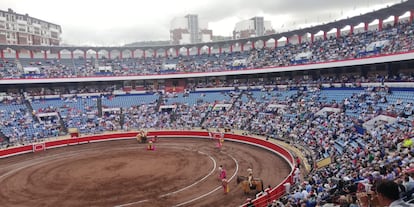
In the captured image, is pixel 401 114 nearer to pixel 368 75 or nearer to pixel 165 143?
pixel 368 75

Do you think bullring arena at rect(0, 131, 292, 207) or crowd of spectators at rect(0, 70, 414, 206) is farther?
bullring arena at rect(0, 131, 292, 207)

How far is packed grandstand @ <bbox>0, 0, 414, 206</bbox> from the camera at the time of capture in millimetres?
26859

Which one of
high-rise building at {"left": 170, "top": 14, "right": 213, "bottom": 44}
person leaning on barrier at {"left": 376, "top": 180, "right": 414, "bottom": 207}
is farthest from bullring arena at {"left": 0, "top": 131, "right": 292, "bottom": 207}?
high-rise building at {"left": 170, "top": 14, "right": 213, "bottom": 44}

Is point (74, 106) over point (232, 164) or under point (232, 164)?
over

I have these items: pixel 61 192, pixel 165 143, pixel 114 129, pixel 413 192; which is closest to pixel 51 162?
pixel 61 192

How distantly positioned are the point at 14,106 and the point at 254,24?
104321mm

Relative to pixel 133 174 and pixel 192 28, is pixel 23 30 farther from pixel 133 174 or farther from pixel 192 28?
pixel 133 174

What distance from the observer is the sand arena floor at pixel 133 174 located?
21.5m

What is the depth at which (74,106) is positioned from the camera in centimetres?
5475

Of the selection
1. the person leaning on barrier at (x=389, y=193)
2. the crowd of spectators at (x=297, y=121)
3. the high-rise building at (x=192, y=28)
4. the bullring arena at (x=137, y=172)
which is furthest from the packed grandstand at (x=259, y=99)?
the high-rise building at (x=192, y=28)

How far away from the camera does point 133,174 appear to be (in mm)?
27156

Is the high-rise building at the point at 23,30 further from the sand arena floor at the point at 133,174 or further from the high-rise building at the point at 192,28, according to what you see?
the sand arena floor at the point at 133,174

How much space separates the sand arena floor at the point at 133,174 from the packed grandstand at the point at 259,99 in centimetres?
502

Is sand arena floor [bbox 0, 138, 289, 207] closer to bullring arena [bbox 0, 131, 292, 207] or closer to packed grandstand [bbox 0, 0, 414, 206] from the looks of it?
bullring arena [bbox 0, 131, 292, 207]
